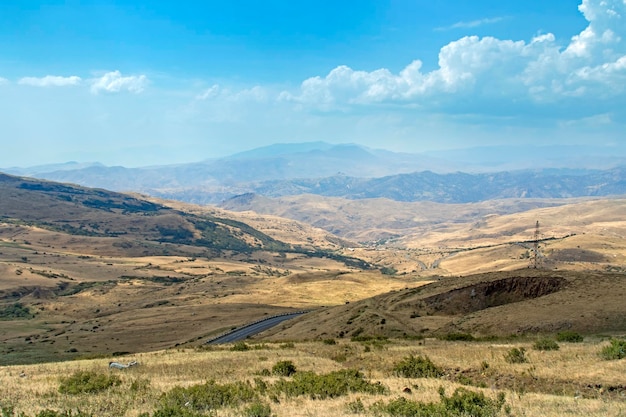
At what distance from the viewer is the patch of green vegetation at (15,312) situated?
3932 inches

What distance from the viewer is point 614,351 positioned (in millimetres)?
22422

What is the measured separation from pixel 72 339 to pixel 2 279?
81.1m

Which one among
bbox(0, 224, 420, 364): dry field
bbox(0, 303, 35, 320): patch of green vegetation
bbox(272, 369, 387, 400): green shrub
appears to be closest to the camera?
bbox(272, 369, 387, 400): green shrub

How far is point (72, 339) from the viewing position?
69.6 metres

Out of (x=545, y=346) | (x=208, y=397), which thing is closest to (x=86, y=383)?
(x=208, y=397)

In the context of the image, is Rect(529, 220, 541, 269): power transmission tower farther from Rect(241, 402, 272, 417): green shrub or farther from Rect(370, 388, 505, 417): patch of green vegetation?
Rect(241, 402, 272, 417): green shrub

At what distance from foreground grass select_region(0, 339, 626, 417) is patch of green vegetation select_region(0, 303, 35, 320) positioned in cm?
8398

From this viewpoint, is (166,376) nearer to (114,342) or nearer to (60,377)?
(60,377)

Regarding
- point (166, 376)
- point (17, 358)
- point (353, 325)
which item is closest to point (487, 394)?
point (166, 376)

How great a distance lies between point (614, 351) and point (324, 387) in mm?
14081

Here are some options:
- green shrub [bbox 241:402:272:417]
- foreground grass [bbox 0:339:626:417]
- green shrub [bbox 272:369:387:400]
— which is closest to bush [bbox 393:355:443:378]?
foreground grass [bbox 0:339:626:417]

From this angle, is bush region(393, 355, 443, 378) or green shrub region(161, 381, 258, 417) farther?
bush region(393, 355, 443, 378)

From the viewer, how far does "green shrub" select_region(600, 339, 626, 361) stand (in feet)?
72.5

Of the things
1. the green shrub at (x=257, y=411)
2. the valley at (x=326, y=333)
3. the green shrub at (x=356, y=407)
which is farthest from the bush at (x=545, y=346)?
the green shrub at (x=257, y=411)
